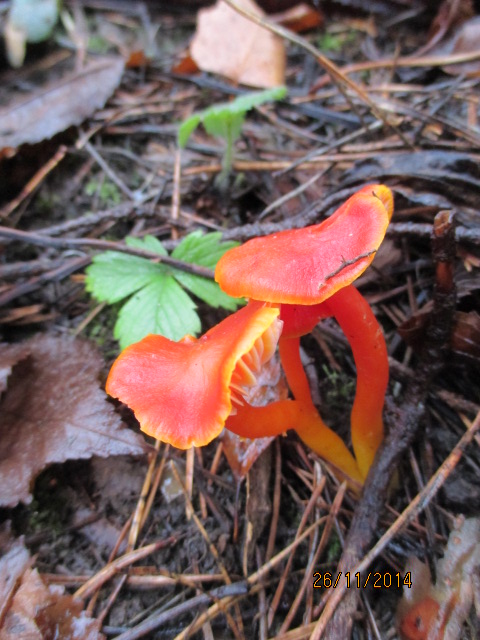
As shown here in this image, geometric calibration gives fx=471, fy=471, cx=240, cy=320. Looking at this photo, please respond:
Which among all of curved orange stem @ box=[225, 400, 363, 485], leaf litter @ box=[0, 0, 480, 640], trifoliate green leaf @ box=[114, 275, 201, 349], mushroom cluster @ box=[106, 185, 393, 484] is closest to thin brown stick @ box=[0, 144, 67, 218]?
leaf litter @ box=[0, 0, 480, 640]

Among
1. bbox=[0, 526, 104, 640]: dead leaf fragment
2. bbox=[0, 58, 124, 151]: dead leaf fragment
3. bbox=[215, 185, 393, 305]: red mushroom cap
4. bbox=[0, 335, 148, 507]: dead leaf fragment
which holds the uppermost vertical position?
bbox=[0, 58, 124, 151]: dead leaf fragment

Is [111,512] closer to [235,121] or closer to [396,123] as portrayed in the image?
[235,121]

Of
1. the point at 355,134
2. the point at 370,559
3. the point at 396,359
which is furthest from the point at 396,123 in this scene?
the point at 370,559

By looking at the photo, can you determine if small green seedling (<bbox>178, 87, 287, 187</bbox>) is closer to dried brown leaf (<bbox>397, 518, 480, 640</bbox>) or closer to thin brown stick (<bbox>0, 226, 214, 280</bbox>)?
thin brown stick (<bbox>0, 226, 214, 280</bbox>)

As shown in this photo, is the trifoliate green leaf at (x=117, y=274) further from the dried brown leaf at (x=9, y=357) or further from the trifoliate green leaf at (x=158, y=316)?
the dried brown leaf at (x=9, y=357)

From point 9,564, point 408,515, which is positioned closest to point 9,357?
point 9,564

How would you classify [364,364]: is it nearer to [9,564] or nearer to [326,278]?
[326,278]

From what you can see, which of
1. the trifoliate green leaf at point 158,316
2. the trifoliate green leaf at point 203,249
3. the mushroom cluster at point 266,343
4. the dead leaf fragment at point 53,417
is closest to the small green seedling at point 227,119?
the trifoliate green leaf at point 203,249
